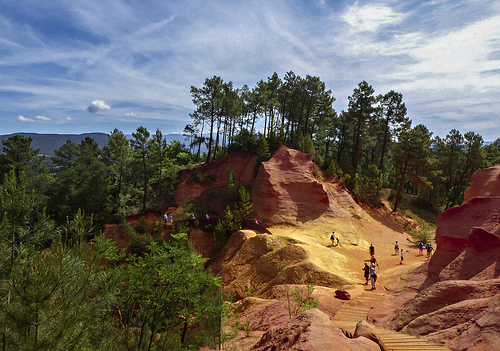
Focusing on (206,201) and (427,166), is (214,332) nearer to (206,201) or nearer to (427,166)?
(206,201)

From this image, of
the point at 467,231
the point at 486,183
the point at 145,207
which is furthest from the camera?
the point at 145,207

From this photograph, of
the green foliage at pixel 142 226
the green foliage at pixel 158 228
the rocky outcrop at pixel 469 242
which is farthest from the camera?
the green foliage at pixel 142 226

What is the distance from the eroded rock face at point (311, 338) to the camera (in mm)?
6711

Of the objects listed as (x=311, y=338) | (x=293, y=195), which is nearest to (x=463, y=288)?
(x=311, y=338)

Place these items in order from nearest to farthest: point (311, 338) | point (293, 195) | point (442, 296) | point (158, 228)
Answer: point (311, 338)
point (442, 296)
point (158, 228)
point (293, 195)

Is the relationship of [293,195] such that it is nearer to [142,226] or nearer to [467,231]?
[142,226]

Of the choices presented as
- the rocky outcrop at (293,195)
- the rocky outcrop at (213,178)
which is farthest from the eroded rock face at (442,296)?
the rocky outcrop at (213,178)

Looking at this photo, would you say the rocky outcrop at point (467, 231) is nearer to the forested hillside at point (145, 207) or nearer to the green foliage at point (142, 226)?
the forested hillside at point (145, 207)

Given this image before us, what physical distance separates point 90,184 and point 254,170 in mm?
21080

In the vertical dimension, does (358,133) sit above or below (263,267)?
above

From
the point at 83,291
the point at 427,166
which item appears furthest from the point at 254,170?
the point at 83,291

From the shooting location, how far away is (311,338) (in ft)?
23.1

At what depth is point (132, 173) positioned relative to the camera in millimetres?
40469

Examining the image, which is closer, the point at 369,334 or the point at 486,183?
the point at 369,334
